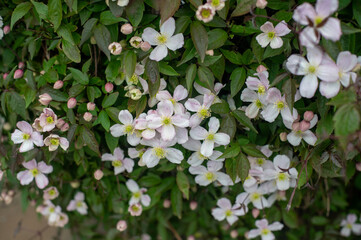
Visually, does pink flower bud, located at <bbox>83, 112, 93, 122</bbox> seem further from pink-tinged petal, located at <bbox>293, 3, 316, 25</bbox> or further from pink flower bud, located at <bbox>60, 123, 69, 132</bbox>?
pink-tinged petal, located at <bbox>293, 3, 316, 25</bbox>

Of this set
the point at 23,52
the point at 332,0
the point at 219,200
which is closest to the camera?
the point at 332,0

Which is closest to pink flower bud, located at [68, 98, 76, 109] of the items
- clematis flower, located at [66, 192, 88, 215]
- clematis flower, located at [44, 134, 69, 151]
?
clematis flower, located at [44, 134, 69, 151]

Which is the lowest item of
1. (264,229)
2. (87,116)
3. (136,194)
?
(264,229)

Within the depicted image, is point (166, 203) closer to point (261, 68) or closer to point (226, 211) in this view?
point (226, 211)

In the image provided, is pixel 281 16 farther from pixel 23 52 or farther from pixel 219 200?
pixel 23 52

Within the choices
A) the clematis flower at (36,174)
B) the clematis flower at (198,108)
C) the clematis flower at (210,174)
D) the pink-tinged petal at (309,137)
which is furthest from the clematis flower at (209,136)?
the clematis flower at (36,174)

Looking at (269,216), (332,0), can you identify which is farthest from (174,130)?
(269,216)

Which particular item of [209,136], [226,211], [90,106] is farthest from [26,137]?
[226,211]
